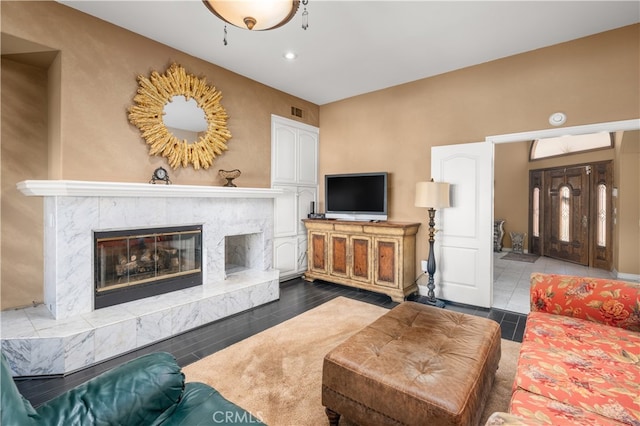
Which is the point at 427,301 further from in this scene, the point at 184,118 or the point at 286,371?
the point at 184,118

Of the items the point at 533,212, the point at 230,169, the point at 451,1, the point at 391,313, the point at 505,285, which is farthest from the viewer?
the point at 533,212

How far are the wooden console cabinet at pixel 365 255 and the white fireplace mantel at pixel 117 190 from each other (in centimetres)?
135

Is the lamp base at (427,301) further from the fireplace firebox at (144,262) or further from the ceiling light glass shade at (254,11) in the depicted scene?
the ceiling light glass shade at (254,11)

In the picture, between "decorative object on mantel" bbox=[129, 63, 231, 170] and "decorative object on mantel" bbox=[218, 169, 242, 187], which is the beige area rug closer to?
"decorative object on mantel" bbox=[218, 169, 242, 187]

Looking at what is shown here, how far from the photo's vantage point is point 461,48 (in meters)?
3.32

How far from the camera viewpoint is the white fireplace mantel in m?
2.36

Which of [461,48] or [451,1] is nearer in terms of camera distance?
[451,1]

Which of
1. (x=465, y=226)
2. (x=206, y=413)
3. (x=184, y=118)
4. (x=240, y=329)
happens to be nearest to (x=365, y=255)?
(x=465, y=226)

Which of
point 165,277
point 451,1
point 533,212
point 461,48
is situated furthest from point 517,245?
point 165,277

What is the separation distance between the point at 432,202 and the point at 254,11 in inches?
108

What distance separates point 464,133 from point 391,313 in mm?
2698

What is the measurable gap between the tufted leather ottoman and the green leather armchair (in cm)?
63

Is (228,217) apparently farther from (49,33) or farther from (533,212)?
(533,212)

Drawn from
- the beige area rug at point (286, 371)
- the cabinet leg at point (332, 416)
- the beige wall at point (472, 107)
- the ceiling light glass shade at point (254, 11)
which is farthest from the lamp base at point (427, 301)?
the ceiling light glass shade at point (254, 11)
